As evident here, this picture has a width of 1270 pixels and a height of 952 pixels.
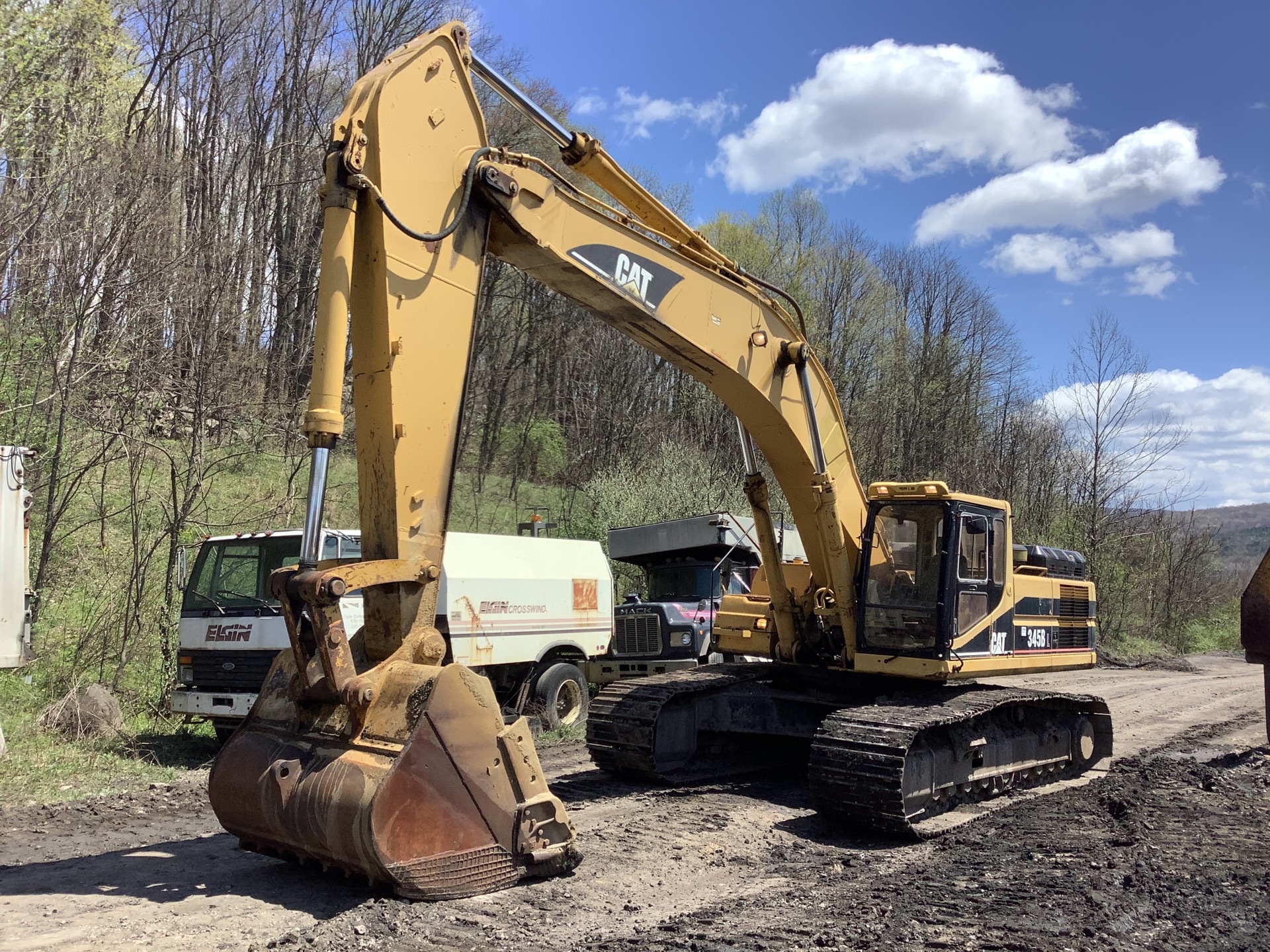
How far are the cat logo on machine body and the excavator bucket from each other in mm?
2582

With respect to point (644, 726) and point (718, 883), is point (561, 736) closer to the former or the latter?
point (644, 726)

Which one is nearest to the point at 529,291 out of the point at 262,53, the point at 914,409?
the point at 262,53

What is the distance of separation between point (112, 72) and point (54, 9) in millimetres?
1517

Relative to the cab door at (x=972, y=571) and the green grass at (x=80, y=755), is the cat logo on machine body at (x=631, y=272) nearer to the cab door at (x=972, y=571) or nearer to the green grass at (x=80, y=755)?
the cab door at (x=972, y=571)

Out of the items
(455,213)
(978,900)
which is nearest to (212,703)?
(455,213)

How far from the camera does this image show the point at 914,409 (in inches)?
1357

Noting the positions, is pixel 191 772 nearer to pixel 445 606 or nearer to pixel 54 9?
pixel 445 606

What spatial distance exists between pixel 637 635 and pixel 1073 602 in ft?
19.6

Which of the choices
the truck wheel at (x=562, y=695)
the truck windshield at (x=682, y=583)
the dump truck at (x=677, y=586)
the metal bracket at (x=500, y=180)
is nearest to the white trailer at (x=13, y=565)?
the truck wheel at (x=562, y=695)

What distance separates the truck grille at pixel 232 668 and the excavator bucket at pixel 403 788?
466 cm

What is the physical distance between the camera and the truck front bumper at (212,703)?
963cm

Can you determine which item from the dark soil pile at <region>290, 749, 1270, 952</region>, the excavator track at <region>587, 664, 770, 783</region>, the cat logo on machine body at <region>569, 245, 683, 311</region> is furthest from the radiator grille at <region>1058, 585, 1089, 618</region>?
the cat logo on machine body at <region>569, 245, 683, 311</region>

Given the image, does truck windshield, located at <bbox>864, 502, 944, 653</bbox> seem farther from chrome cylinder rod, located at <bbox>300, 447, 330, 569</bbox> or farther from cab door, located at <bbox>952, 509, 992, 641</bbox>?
chrome cylinder rod, located at <bbox>300, 447, 330, 569</bbox>

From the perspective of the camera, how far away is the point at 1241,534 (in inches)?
4830
